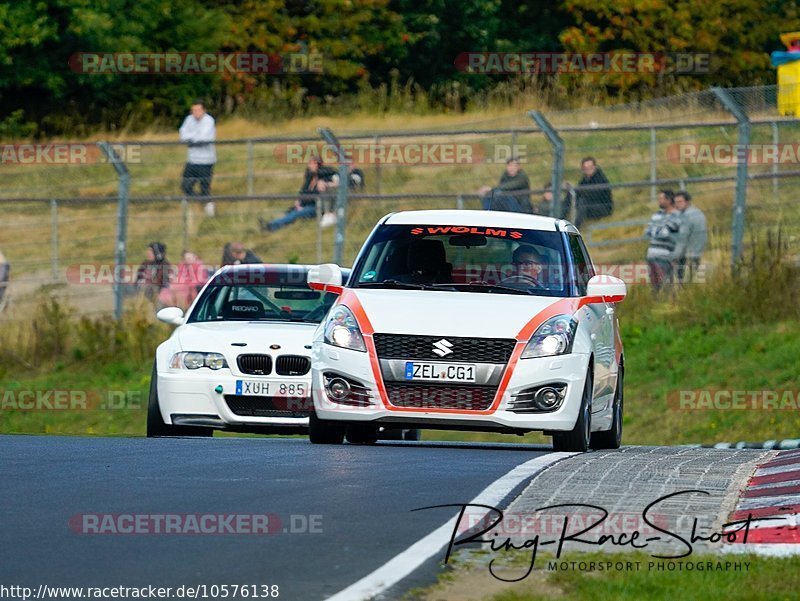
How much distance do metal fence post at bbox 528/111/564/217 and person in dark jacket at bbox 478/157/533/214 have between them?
937 mm

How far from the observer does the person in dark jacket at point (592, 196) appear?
85.7ft

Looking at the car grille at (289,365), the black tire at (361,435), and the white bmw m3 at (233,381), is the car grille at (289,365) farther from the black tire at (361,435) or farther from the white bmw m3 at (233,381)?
the black tire at (361,435)

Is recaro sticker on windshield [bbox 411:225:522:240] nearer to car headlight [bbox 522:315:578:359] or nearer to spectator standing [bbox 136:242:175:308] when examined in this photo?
car headlight [bbox 522:315:578:359]

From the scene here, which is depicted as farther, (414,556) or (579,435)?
(579,435)

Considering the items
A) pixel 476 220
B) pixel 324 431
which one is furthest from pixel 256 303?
pixel 324 431

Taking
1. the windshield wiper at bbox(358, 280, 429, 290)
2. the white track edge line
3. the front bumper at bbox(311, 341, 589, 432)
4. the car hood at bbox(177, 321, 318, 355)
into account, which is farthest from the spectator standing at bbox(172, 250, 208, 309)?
the white track edge line

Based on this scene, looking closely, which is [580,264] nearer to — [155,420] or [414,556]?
[155,420]

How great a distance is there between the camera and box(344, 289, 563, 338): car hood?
13.0 meters

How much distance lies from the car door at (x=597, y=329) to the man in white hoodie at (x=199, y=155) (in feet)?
48.1

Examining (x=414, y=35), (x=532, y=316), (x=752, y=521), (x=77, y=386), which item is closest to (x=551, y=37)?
(x=414, y=35)

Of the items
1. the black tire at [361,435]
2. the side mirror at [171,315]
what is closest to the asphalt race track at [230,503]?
the black tire at [361,435]

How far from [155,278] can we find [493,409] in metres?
13.7

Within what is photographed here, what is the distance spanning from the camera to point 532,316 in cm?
1315

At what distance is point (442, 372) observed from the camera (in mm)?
12922
